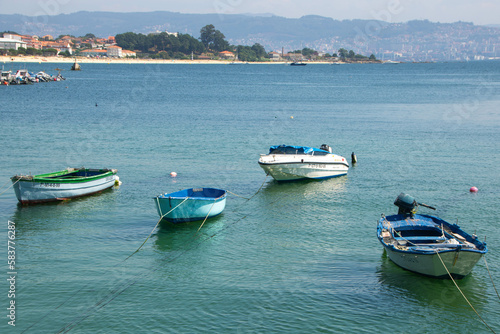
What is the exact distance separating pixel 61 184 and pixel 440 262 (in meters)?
24.4

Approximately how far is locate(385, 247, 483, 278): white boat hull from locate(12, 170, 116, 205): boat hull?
21.7 metres

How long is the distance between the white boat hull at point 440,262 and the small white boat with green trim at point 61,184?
71.3ft

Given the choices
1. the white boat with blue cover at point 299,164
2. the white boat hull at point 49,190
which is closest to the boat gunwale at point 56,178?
the white boat hull at point 49,190

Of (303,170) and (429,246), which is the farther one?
(303,170)

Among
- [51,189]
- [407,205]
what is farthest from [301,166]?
[51,189]

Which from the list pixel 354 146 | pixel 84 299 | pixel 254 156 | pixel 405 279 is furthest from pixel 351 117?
pixel 84 299

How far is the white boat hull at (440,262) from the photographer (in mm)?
22906

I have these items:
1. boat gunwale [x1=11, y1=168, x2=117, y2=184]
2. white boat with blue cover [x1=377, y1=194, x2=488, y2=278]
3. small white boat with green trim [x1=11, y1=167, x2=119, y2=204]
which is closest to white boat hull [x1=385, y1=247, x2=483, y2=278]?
white boat with blue cover [x1=377, y1=194, x2=488, y2=278]

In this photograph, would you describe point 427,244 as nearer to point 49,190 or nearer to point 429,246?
point 429,246

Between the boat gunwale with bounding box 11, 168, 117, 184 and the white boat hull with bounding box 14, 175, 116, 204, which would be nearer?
the boat gunwale with bounding box 11, 168, 117, 184

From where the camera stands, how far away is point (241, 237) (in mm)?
30438

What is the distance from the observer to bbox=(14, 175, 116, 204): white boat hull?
113 feet

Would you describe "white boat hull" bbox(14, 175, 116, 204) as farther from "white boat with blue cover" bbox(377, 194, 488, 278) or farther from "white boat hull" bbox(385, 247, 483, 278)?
"white boat hull" bbox(385, 247, 483, 278)

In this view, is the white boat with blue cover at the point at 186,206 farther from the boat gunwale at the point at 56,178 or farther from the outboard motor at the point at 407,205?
the outboard motor at the point at 407,205
